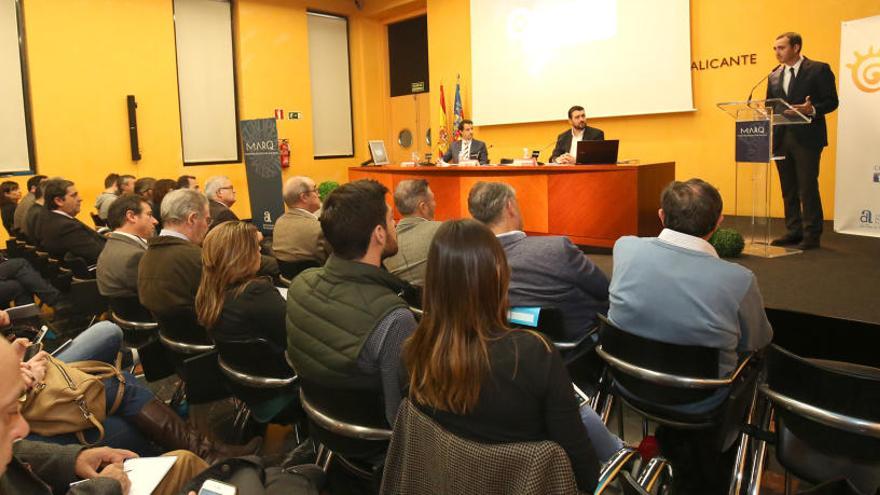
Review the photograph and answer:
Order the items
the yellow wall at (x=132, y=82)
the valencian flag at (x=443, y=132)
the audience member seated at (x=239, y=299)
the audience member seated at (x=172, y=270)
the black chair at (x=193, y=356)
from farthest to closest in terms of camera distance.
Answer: the valencian flag at (x=443, y=132), the yellow wall at (x=132, y=82), the audience member seated at (x=172, y=270), the black chair at (x=193, y=356), the audience member seated at (x=239, y=299)

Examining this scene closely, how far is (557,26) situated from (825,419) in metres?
7.98

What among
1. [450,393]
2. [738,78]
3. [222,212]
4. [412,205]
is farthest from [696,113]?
[450,393]

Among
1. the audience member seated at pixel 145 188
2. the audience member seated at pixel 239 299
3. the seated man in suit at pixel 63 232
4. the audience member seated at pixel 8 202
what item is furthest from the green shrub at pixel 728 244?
the audience member seated at pixel 8 202

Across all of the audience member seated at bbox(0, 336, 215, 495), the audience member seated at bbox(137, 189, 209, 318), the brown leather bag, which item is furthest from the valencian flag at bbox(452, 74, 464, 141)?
the audience member seated at bbox(0, 336, 215, 495)

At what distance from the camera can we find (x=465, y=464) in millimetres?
1445

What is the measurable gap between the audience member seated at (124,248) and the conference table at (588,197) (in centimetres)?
194

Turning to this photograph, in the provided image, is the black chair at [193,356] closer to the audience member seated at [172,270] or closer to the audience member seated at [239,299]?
the audience member seated at [172,270]

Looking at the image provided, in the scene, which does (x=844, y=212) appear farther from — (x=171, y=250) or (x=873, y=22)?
(x=171, y=250)

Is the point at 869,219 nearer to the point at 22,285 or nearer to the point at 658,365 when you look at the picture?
the point at 658,365

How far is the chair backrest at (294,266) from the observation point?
4.40 meters

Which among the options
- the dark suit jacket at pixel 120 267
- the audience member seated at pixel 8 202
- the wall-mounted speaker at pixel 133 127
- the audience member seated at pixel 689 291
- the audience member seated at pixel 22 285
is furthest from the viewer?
the wall-mounted speaker at pixel 133 127

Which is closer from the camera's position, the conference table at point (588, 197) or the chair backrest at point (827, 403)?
the chair backrest at point (827, 403)

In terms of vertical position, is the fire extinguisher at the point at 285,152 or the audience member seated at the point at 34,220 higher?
the fire extinguisher at the point at 285,152

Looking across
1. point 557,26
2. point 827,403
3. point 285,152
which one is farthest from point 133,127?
point 827,403
